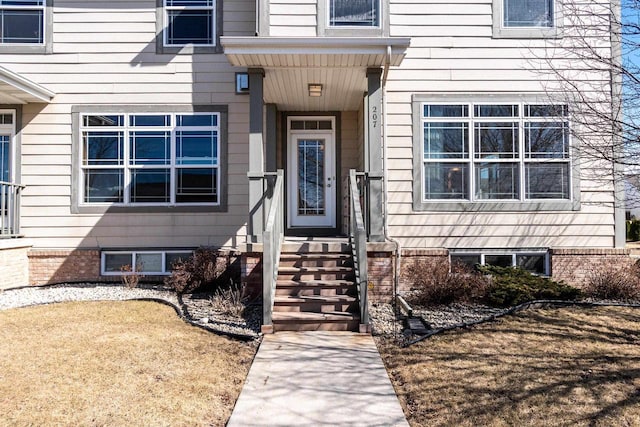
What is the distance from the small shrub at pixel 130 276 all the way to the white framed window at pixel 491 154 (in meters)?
5.56

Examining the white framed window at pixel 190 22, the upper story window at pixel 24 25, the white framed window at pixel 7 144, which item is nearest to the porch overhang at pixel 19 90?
the white framed window at pixel 7 144

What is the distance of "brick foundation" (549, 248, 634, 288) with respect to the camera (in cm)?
799

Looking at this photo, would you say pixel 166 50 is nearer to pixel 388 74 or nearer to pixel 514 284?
pixel 388 74

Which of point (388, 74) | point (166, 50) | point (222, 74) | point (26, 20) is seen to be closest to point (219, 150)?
point (222, 74)

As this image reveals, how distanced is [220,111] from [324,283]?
13.8 ft

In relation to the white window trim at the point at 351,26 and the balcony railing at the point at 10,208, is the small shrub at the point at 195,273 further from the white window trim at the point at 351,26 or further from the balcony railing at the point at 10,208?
the white window trim at the point at 351,26

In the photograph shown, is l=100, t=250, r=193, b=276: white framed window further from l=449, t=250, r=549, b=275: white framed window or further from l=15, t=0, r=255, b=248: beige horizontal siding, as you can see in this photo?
l=449, t=250, r=549, b=275: white framed window

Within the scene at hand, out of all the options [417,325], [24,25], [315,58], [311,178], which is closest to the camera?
[417,325]

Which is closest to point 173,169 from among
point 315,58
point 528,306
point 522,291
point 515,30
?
point 315,58

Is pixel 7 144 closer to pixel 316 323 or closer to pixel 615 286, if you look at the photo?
pixel 316 323

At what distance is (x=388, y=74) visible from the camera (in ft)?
26.5

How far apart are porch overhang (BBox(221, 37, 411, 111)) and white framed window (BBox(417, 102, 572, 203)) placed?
1692mm

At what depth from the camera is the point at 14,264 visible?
7.82 m

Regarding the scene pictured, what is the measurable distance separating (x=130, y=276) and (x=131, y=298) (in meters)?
1.29
